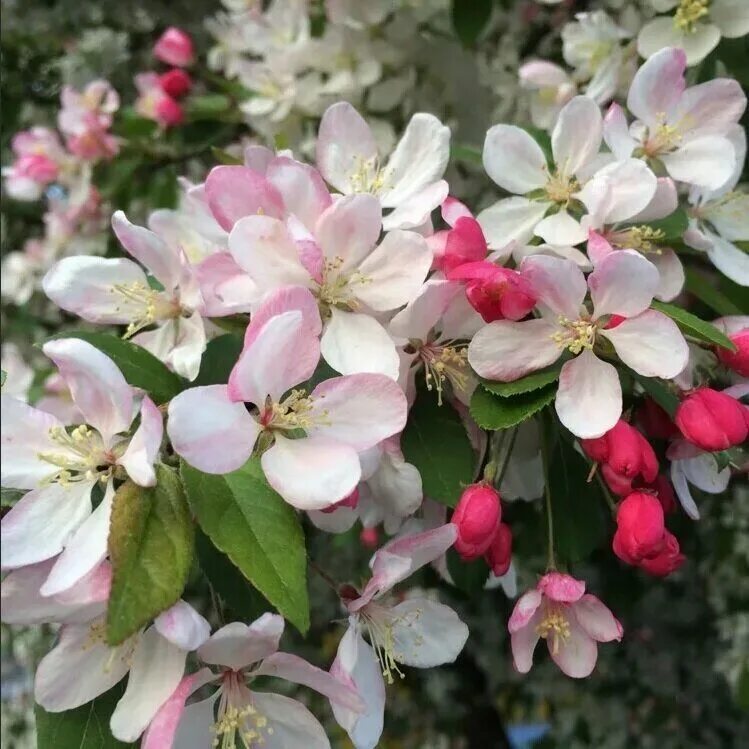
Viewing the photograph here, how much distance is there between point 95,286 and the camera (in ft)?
2.21

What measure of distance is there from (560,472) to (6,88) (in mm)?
1614

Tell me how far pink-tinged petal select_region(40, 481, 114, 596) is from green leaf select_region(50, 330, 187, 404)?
0.13 metres

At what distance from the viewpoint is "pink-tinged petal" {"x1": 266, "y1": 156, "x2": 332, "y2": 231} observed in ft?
1.98

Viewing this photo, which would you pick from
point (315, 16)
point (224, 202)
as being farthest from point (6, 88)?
point (224, 202)

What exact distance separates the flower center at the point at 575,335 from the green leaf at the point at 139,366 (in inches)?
11.3

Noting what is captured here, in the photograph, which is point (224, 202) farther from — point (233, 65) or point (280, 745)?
point (233, 65)

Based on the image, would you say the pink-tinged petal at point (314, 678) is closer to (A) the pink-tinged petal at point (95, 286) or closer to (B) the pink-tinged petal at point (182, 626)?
(B) the pink-tinged petal at point (182, 626)

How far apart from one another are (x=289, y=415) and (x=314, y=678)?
163 millimetres

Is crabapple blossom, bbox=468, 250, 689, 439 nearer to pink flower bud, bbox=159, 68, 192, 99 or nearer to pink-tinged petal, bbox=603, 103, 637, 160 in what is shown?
pink-tinged petal, bbox=603, 103, 637, 160

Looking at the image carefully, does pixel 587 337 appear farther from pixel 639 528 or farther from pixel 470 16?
pixel 470 16

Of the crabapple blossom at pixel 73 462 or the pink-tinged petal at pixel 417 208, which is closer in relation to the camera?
the crabapple blossom at pixel 73 462

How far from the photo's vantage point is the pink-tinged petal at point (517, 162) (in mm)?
732

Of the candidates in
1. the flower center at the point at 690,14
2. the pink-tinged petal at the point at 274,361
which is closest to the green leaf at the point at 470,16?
the flower center at the point at 690,14

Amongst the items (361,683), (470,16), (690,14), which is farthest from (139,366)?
(470,16)
